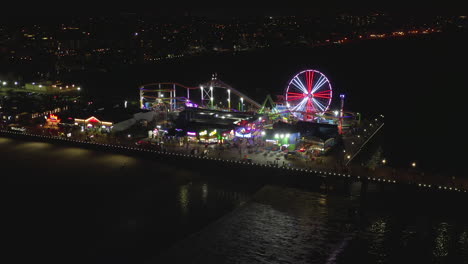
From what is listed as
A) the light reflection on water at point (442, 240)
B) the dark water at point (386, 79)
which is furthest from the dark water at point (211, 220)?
the dark water at point (386, 79)

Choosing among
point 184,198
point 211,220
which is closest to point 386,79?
point 184,198

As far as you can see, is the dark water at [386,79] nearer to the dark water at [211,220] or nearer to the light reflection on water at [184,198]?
the dark water at [211,220]

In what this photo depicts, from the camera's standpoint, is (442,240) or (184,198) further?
(184,198)

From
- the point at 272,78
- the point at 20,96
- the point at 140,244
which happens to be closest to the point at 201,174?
the point at 140,244

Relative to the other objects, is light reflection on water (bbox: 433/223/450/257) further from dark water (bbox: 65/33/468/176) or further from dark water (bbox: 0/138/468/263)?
dark water (bbox: 65/33/468/176)

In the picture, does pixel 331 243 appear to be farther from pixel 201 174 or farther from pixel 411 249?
pixel 201 174

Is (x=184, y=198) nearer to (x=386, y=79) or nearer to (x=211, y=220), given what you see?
(x=211, y=220)
